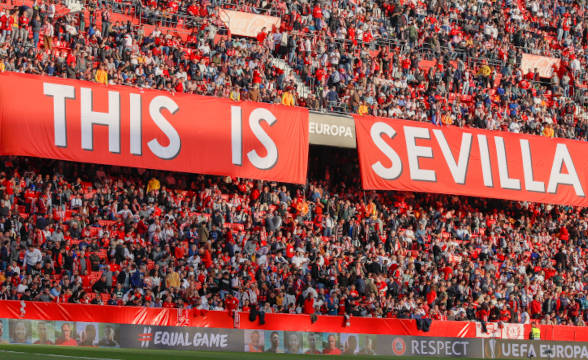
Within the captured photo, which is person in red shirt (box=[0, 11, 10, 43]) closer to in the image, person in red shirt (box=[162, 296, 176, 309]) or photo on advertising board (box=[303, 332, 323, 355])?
person in red shirt (box=[162, 296, 176, 309])

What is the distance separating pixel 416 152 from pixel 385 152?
117cm

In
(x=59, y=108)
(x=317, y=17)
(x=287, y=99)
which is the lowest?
(x=59, y=108)

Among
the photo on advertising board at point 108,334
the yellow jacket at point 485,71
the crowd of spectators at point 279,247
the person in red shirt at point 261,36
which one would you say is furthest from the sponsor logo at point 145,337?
the yellow jacket at point 485,71

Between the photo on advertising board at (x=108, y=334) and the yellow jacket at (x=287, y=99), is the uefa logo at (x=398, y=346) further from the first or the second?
the yellow jacket at (x=287, y=99)

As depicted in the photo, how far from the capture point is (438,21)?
39.0m

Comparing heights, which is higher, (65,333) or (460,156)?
(460,156)

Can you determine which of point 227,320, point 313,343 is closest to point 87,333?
point 227,320

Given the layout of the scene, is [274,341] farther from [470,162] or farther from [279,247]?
[470,162]

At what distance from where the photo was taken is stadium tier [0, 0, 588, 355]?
25359 mm

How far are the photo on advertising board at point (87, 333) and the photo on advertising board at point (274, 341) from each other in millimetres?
3896

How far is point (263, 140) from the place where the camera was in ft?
94.9

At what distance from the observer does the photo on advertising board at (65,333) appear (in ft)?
65.8

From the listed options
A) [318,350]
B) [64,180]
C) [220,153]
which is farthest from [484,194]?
[64,180]

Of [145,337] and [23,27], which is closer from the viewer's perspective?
[145,337]
